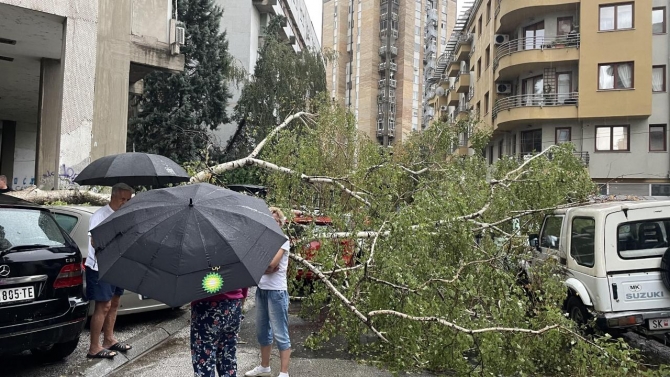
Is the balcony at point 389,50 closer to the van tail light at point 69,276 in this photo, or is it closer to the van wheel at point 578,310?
the van wheel at point 578,310

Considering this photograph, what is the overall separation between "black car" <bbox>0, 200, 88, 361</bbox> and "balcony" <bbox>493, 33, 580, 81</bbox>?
27055mm

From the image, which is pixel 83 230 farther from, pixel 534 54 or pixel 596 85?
pixel 596 85

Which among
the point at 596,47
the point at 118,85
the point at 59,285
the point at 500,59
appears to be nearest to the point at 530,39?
the point at 500,59

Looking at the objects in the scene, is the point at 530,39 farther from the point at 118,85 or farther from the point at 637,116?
the point at 118,85

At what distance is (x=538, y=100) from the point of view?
92.0 feet

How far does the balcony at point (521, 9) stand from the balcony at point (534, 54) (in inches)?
49.5

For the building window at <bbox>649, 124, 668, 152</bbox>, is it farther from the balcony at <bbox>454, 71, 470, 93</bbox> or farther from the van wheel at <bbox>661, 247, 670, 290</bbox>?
the van wheel at <bbox>661, 247, 670, 290</bbox>

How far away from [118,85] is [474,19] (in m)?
34.2

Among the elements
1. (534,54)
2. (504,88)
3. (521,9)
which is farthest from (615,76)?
(504,88)

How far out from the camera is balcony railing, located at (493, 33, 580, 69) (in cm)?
2720

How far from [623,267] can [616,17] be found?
24.8 m

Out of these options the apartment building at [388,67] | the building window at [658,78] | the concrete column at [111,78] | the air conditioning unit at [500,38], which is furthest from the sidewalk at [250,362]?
the apartment building at [388,67]

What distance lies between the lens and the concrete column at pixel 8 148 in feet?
66.7

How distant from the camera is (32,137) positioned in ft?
72.2
